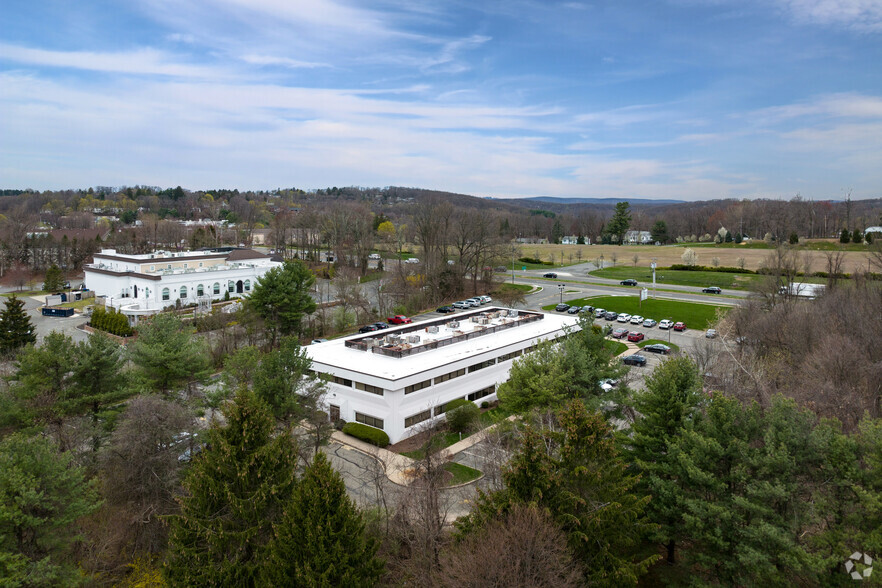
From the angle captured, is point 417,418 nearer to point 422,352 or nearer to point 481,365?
point 422,352

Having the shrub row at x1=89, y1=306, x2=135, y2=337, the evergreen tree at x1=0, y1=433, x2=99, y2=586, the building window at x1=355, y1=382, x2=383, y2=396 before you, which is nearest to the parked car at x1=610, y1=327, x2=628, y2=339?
the building window at x1=355, y1=382, x2=383, y2=396

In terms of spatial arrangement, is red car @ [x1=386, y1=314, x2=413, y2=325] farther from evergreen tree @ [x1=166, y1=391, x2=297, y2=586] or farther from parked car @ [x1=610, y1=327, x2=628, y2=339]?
evergreen tree @ [x1=166, y1=391, x2=297, y2=586]

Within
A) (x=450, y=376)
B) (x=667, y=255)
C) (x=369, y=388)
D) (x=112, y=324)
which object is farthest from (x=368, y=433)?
(x=667, y=255)

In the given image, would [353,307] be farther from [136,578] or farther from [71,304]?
[136,578]

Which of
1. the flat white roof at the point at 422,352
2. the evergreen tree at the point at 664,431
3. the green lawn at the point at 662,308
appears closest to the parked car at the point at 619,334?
the green lawn at the point at 662,308

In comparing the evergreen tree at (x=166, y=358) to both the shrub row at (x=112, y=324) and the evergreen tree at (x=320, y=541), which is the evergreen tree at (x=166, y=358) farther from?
the shrub row at (x=112, y=324)

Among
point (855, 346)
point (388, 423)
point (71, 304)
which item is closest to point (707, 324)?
point (855, 346)
